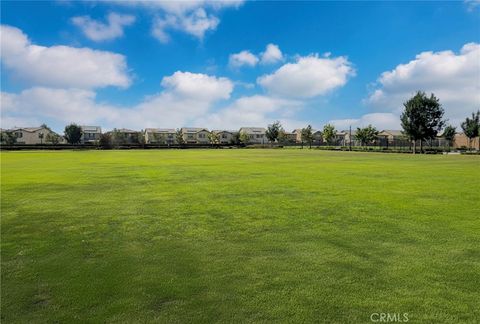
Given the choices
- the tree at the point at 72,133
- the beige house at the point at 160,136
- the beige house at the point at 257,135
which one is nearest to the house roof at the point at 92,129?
the beige house at the point at 160,136

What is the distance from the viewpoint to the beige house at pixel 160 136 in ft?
441

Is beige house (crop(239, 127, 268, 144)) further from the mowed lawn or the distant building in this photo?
the mowed lawn

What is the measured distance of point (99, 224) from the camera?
808 centimetres

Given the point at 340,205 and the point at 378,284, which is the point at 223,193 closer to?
the point at 340,205

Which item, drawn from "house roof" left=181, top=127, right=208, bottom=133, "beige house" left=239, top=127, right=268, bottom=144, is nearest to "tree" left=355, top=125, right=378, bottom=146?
"beige house" left=239, top=127, right=268, bottom=144

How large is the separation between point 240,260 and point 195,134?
494ft

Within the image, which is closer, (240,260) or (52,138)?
(240,260)

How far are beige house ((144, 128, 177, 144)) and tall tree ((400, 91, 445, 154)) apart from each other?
92.8 m

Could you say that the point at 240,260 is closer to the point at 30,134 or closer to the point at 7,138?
the point at 7,138

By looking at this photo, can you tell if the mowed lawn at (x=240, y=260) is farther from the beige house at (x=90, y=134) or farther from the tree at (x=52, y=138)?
the beige house at (x=90, y=134)

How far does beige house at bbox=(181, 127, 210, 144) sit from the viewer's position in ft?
501

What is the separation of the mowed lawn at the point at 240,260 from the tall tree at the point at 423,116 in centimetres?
5053

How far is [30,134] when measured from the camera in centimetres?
12825

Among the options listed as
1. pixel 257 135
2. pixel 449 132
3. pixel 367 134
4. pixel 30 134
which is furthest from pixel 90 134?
pixel 449 132
